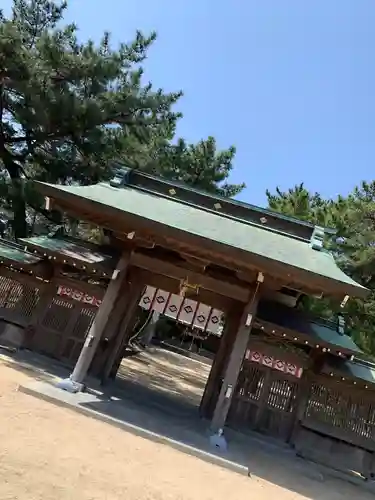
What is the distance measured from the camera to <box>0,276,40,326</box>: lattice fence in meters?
11.6

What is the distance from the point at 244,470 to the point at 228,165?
1882cm

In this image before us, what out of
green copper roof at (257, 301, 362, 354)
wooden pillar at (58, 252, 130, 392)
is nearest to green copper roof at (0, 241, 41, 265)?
wooden pillar at (58, 252, 130, 392)

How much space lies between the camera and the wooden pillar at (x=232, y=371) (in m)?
8.45

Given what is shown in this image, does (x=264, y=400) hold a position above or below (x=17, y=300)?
below

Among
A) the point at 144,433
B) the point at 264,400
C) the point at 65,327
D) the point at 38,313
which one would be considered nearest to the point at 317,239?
the point at 264,400

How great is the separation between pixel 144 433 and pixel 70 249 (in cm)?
582

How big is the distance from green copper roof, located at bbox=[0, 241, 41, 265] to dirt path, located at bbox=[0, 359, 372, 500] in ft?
14.4

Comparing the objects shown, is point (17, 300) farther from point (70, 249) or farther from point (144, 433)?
point (144, 433)

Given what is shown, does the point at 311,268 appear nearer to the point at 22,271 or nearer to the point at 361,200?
the point at 22,271

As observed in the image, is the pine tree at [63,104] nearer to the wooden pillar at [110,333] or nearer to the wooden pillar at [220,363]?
the wooden pillar at [110,333]

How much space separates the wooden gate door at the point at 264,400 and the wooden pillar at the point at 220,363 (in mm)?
489

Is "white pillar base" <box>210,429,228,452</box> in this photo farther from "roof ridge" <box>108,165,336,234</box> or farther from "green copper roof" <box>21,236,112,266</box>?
"roof ridge" <box>108,165,336,234</box>

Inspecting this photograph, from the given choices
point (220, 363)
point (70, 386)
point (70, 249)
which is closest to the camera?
point (70, 386)

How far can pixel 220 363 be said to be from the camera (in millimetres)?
11008
